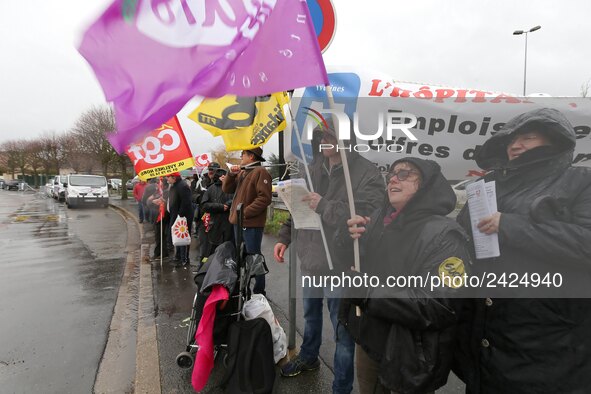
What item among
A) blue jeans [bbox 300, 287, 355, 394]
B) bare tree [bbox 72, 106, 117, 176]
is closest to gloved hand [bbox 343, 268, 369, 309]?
blue jeans [bbox 300, 287, 355, 394]

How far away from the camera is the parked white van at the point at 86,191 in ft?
63.0

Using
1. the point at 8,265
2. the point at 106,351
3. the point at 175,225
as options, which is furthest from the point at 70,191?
the point at 106,351

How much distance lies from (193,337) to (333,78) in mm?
2087

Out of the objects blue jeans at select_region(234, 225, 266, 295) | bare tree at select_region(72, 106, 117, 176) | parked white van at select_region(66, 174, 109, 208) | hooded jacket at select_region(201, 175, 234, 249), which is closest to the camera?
Result: blue jeans at select_region(234, 225, 266, 295)

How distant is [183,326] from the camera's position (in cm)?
381

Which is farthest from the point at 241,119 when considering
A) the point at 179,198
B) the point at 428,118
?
the point at 179,198

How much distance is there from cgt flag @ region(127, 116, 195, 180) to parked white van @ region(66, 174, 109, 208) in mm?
16558

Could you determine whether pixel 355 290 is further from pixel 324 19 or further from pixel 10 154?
pixel 10 154

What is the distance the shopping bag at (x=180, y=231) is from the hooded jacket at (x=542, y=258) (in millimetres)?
5463

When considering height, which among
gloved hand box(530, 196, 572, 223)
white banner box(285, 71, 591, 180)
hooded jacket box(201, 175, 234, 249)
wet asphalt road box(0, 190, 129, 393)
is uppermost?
white banner box(285, 71, 591, 180)

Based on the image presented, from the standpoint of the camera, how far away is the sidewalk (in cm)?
269

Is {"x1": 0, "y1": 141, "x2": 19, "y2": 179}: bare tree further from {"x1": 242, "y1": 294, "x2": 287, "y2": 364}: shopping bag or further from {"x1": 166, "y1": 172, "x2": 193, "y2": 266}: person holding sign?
{"x1": 242, "y1": 294, "x2": 287, "y2": 364}: shopping bag

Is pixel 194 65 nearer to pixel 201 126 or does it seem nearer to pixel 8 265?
pixel 201 126

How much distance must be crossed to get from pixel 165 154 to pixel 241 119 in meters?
2.54
